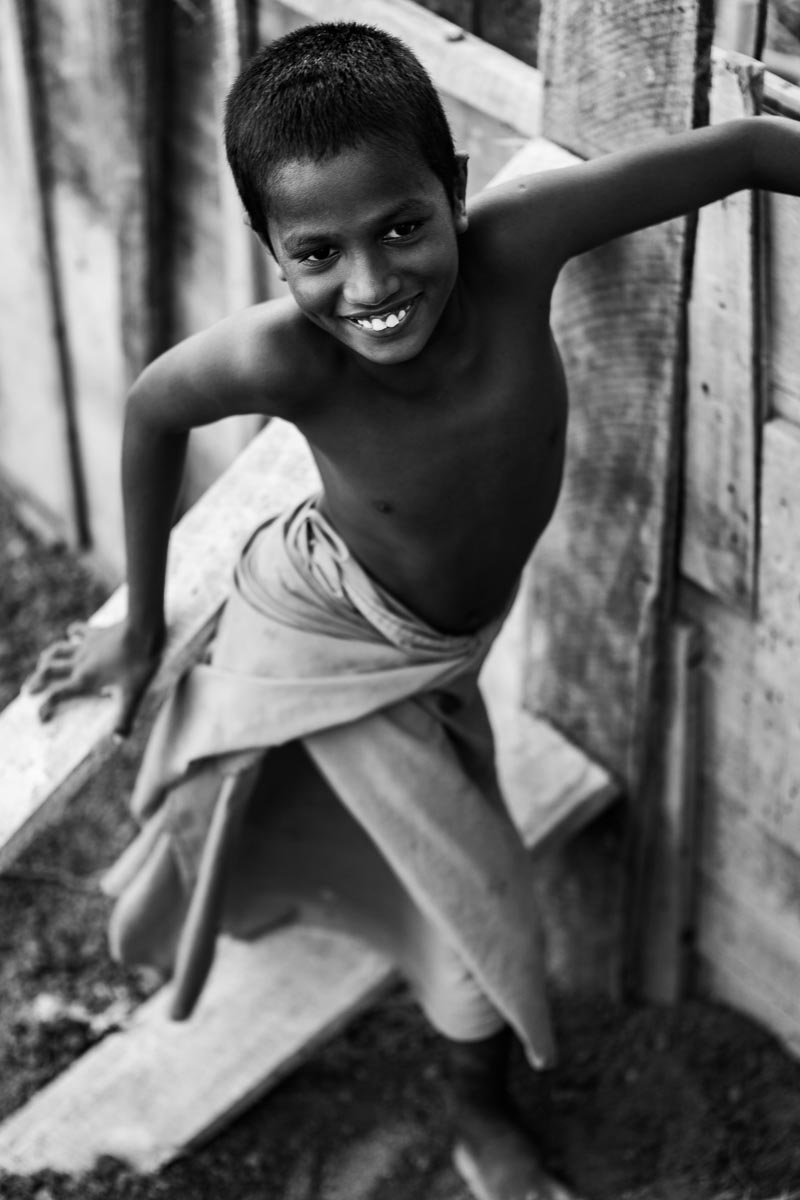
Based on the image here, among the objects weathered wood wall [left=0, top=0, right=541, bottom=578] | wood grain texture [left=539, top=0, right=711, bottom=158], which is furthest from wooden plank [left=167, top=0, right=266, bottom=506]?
wood grain texture [left=539, top=0, right=711, bottom=158]

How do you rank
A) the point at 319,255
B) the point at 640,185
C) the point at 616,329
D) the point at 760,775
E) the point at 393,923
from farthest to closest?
the point at 393,923 < the point at 760,775 < the point at 616,329 < the point at 640,185 < the point at 319,255

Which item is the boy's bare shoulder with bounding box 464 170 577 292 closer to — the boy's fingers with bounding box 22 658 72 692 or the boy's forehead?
the boy's forehead

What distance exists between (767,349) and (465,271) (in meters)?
0.48

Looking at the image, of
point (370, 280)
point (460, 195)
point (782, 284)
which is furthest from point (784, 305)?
point (370, 280)

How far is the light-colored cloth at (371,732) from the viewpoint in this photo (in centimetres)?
252

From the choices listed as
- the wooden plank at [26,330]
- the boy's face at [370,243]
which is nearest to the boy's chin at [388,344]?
the boy's face at [370,243]

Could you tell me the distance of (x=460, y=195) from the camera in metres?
2.03

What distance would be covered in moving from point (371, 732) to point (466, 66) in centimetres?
100

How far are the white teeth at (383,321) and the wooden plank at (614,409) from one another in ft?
1.76

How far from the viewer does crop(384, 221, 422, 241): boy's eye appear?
6.35ft

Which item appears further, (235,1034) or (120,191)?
(120,191)

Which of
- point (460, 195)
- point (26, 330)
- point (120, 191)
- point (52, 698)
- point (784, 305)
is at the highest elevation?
point (460, 195)

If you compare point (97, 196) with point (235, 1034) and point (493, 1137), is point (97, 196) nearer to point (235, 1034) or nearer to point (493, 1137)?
point (235, 1034)

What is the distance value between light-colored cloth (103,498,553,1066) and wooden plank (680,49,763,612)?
0.35m
